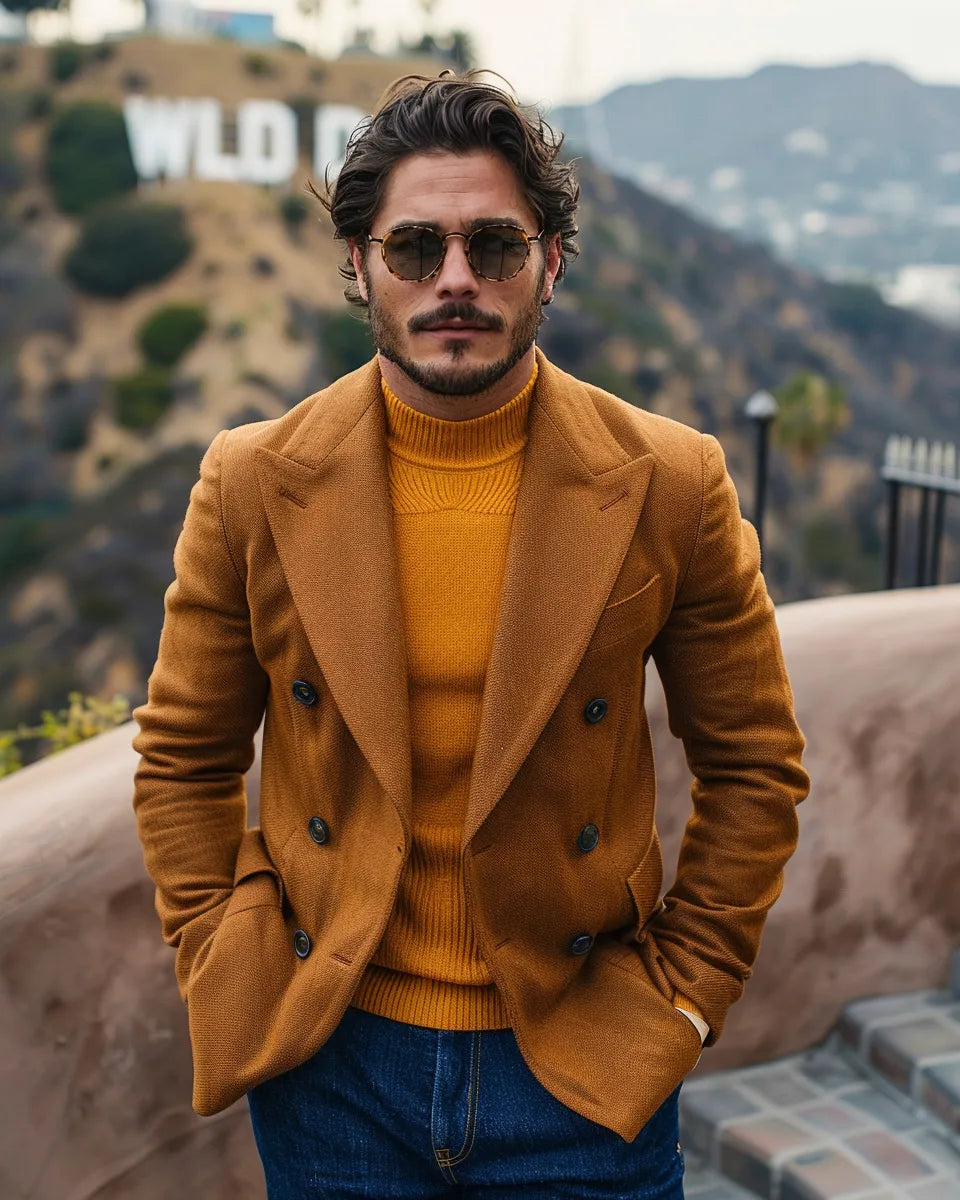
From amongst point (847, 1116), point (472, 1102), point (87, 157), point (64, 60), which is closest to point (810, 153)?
point (64, 60)

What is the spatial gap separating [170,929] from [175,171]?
50823 millimetres

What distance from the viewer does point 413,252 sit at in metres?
1.85

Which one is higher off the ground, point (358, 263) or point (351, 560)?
point (358, 263)

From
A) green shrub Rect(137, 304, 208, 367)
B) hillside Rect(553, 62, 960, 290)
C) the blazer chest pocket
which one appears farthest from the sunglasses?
hillside Rect(553, 62, 960, 290)

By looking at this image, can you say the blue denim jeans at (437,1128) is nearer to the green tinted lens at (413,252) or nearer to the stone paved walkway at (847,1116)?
the green tinted lens at (413,252)

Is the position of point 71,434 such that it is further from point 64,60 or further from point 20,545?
point 64,60

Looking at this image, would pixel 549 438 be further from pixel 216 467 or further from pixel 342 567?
pixel 216 467

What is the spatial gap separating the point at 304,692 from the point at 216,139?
5315 cm

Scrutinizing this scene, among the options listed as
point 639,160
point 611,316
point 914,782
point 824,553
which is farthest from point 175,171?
point 639,160

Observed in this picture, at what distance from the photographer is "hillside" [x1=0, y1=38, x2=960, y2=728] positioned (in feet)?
124

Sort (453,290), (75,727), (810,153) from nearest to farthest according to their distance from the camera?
(453,290) → (75,727) → (810,153)

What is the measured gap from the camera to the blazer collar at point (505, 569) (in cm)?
185

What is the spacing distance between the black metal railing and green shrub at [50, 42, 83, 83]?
51.0 m

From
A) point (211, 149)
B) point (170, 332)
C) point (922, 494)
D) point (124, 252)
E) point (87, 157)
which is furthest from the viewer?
point (211, 149)
